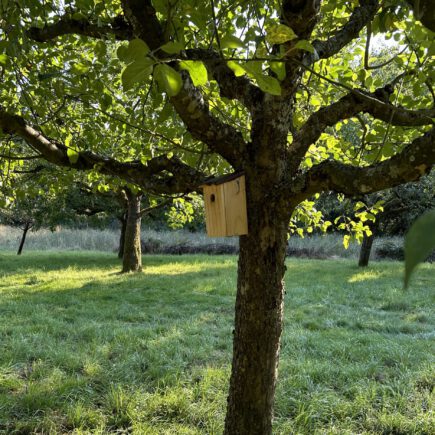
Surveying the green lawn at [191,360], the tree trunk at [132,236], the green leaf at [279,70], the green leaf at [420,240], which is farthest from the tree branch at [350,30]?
the tree trunk at [132,236]

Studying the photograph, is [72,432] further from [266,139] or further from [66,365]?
[266,139]

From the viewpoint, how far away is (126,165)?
8.88 ft

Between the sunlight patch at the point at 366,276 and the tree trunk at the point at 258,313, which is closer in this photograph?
the tree trunk at the point at 258,313

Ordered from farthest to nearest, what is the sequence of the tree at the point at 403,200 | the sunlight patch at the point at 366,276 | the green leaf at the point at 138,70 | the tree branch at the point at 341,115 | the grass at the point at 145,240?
the grass at the point at 145,240, the tree at the point at 403,200, the sunlight patch at the point at 366,276, the tree branch at the point at 341,115, the green leaf at the point at 138,70

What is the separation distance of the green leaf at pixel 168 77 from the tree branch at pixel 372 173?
Result: 117cm

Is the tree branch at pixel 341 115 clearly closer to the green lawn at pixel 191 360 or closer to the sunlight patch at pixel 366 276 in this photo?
the green lawn at pixel 191 360

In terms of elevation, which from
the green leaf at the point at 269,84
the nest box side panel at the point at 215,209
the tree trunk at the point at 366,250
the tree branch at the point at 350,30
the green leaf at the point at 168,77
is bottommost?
the tree trunk at the point at 366,250

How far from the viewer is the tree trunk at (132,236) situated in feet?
36.1

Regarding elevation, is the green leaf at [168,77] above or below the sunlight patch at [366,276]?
above

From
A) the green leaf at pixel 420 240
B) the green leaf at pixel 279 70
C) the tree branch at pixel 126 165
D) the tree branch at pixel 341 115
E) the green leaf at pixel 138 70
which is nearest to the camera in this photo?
the green leaf at pixel 420 240

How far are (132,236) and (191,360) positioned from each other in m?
6.78

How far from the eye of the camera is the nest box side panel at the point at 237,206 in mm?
2166

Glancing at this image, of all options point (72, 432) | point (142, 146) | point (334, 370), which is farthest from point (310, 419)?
point (142, 146)

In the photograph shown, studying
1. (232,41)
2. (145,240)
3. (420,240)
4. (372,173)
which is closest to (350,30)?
(372,173)
